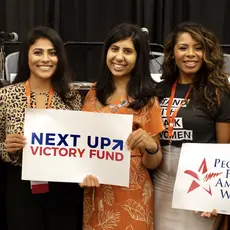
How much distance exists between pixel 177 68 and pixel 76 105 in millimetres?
450

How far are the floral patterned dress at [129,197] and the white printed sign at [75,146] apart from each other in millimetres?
75

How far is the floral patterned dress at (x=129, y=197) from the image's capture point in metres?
1.52

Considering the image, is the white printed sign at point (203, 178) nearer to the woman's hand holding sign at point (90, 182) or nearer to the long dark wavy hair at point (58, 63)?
the woman's hand holding sign at point (90, 182)

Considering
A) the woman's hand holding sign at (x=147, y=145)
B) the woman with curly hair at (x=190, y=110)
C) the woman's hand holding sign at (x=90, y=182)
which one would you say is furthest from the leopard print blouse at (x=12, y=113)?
the woman with curly hair at (x=190, y=110)

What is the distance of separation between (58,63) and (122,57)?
251 millimetres

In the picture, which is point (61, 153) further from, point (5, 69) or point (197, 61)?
point (5, 69)

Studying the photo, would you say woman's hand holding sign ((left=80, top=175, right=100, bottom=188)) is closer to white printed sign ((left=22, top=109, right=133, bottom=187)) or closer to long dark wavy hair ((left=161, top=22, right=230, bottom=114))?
white printed sign ((left=22, top=109, right=133, bottom=187))

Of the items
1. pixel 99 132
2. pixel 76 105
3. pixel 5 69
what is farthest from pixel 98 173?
pixel 5 69

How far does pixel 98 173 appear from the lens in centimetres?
149

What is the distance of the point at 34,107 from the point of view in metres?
1.52

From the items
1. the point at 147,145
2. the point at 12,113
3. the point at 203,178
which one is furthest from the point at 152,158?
the point at 12,113

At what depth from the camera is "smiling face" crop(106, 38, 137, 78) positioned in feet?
5.11

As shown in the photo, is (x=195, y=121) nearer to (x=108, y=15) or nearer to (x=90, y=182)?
(x=90, y=182)

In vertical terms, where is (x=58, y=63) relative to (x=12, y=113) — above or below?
above
